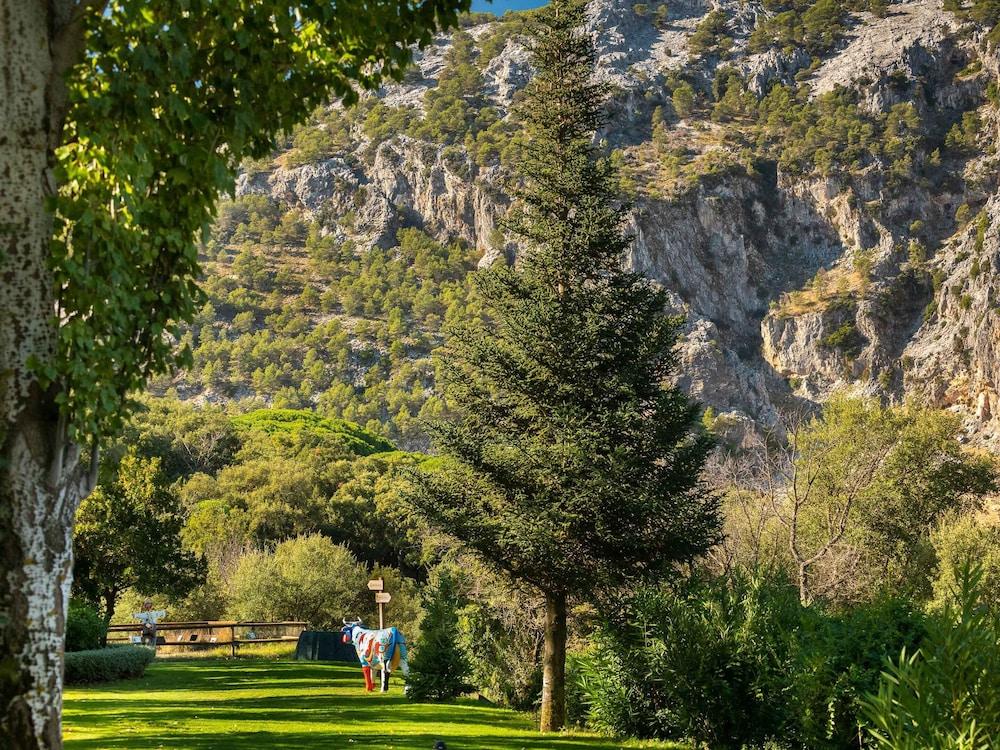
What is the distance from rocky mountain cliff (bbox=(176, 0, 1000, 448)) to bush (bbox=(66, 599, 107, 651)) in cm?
8851

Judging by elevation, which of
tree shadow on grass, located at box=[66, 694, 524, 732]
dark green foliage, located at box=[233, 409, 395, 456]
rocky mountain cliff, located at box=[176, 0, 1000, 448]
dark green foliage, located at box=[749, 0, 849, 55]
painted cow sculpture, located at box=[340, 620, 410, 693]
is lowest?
tree shadow on grass, located at box=[66, 694, 524, 732]

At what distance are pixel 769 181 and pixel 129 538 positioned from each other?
131 metres

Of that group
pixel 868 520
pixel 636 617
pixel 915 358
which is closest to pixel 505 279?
pixel 636 617

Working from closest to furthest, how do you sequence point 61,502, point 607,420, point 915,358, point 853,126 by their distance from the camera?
point 61,502 < point 607,420 < point 915,358 < point 853,126

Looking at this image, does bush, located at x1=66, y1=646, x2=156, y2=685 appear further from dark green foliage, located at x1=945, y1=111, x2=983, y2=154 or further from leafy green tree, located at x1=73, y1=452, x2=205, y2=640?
dark green foliage, located at x1=945, y1=111, x2=983, y2=154

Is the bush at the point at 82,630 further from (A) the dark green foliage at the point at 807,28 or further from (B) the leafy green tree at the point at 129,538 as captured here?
(A) the dark green foliage at the point at 807,28

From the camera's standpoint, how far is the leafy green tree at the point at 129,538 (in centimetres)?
2745

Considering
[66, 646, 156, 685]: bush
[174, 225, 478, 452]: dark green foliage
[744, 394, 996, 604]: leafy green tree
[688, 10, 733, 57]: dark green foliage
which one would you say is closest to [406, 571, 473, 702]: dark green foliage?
[66, 646, 156, 685]: bush

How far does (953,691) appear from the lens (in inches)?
190

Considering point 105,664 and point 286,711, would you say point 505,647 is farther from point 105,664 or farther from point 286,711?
point 105,664

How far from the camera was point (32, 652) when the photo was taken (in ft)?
16.9

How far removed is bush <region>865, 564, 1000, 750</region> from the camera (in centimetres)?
461

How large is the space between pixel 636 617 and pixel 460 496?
4.76 meters

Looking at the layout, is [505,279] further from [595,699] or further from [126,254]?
[126,254]
